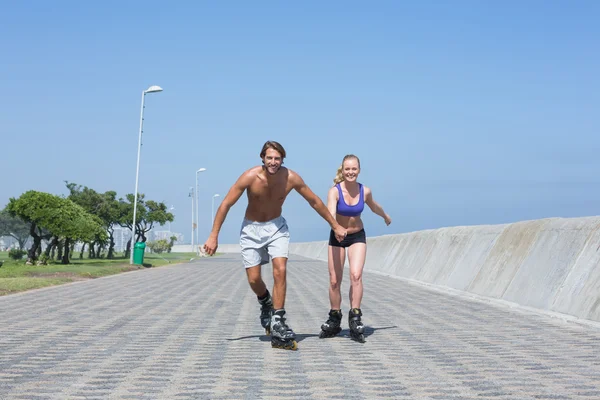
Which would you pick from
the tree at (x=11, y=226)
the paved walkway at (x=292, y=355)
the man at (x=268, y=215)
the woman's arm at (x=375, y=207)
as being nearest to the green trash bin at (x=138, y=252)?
the paved walkway at (x=292, y=355)

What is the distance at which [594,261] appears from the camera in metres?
10.3

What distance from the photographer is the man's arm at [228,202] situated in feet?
25.5

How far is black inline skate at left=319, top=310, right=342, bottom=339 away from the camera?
27.7 ft

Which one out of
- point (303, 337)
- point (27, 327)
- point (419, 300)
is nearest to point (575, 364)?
point (303, 337)

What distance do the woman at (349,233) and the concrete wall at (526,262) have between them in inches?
117

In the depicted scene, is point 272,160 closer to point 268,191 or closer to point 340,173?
point 268,191

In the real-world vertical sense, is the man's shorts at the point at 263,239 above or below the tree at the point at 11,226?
below

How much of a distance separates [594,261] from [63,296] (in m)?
9.14

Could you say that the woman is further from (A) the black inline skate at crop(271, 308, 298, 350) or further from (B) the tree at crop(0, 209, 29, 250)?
(B) the tree at crop(0, 209, 29, 250)

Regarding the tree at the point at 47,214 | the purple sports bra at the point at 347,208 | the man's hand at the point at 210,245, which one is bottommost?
the man's hand at the point at 210,245

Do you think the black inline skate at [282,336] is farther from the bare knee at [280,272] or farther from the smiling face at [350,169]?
the smiling face at [350,169]

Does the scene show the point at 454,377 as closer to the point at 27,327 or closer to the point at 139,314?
the point at 27,327

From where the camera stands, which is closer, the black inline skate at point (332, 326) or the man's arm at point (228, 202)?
the man's arm at point (228, 202)

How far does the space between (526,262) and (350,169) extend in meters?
5.12
